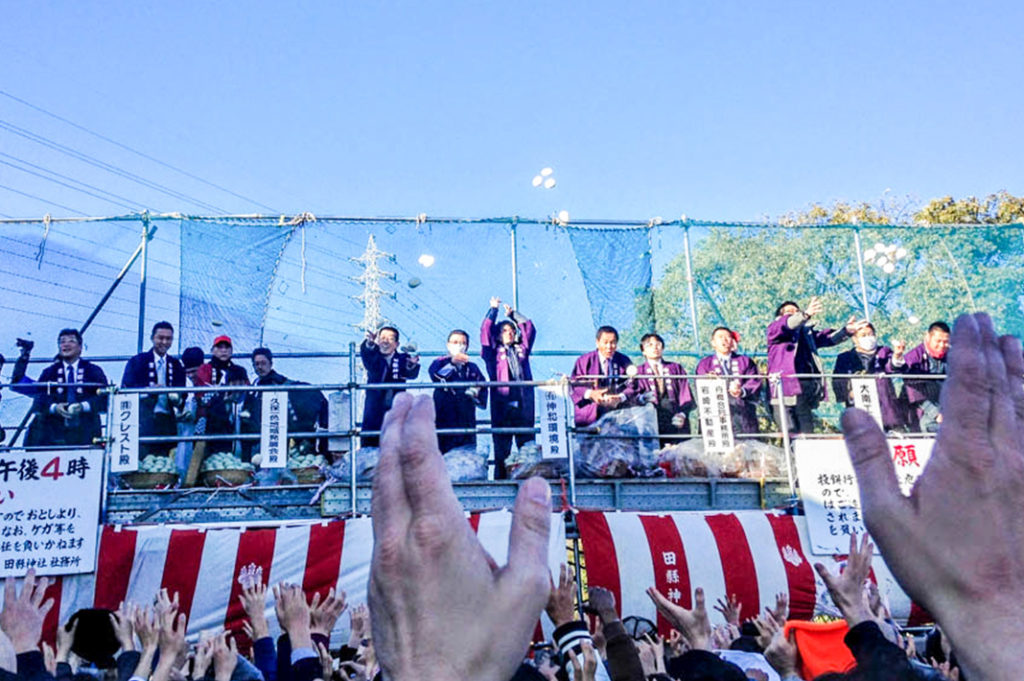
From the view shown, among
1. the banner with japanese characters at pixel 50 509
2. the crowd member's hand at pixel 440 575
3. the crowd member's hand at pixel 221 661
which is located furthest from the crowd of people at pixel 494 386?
the crowd member's hand at pixel 440 575

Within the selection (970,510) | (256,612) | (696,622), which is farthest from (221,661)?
(970,510)

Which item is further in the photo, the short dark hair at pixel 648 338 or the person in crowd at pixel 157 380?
the short dark hair at pixel 648 338

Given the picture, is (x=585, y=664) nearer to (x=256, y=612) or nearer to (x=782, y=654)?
(x=782, y=654)

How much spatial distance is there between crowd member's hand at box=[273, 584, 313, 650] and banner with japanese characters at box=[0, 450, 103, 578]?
11.3 feet

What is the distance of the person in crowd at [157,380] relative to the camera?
23.5ft

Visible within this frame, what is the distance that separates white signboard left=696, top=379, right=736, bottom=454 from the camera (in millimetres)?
7500

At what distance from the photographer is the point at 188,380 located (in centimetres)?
780

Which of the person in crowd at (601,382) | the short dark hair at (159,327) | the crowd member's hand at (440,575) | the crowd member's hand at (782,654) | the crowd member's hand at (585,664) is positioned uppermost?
the short dark hair at (159,327)

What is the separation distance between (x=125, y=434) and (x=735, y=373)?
16.9 ft

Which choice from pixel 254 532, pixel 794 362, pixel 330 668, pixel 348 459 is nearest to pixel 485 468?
pixel 348 459

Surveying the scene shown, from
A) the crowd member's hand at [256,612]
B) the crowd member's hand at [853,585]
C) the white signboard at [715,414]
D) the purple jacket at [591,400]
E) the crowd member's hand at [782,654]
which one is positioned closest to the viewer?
the crowd member's hand at [853,585]

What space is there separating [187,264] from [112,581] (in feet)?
9.20

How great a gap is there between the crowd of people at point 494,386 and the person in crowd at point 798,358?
0.04ft

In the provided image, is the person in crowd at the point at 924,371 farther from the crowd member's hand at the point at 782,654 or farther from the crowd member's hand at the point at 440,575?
the crowd member's hand at the point at 440,575
